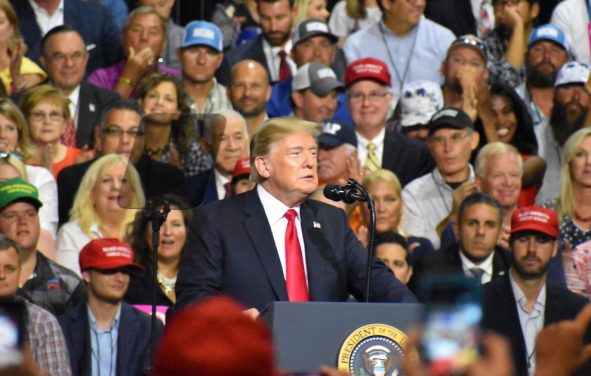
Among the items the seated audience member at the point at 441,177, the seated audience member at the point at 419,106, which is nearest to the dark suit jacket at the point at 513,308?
the seated audience member at the point at 441,177

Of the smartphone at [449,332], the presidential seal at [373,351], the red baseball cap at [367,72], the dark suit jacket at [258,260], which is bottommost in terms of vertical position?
the presidential seal at [373,351]

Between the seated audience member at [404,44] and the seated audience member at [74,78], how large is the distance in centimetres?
248

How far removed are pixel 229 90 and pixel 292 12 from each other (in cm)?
181

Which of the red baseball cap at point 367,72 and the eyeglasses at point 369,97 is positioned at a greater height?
the red baseball cap at point 367,72

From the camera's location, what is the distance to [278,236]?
5.66 metres

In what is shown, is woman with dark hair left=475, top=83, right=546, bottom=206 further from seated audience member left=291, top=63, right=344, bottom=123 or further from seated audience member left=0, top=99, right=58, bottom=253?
seated audience member left=0, top=99, right=58, bottom=253

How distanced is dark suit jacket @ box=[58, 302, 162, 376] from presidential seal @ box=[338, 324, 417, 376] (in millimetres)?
2611

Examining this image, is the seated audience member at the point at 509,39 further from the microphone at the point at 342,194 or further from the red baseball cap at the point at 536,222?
the microphone at the point at 342,194

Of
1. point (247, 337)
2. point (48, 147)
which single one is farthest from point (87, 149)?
point (247, 337)

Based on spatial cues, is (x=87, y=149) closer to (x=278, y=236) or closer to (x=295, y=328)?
(x=278, y=236)

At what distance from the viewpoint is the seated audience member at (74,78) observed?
32.1ft

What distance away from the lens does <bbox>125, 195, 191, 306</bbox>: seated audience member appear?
798 cm

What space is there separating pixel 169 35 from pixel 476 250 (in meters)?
4.29

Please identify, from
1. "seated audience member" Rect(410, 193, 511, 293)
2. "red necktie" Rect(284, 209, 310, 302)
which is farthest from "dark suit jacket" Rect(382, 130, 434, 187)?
"red necktie" Rect(284, 209, 310, 302)
